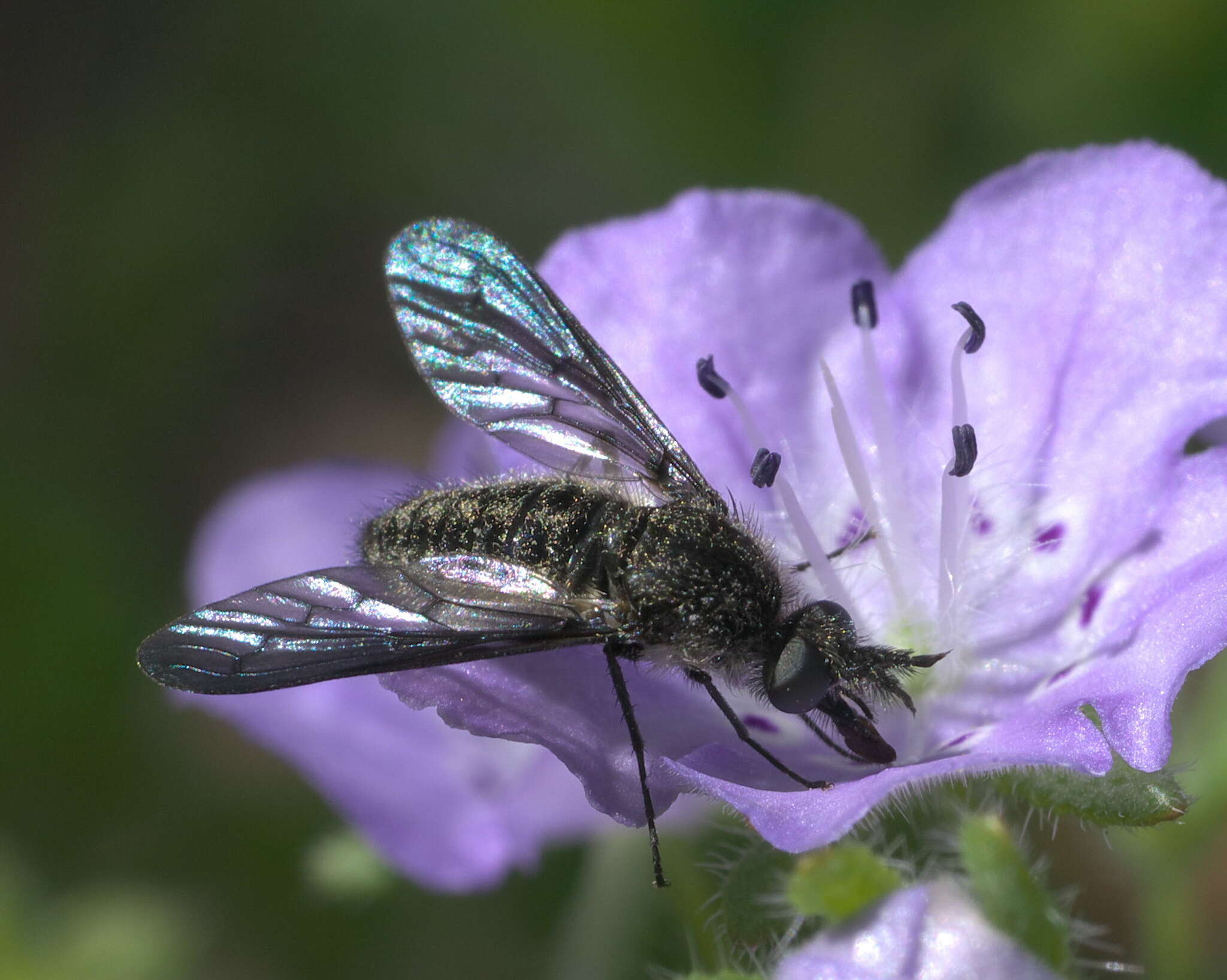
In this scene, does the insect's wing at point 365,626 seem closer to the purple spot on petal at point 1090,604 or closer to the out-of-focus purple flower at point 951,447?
the out-of-focus purple flower at point 951,447

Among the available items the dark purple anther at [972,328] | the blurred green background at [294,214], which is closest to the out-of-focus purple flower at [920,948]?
the dark purple anther at [972,328]

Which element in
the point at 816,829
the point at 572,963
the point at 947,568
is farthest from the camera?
the point at 572,963

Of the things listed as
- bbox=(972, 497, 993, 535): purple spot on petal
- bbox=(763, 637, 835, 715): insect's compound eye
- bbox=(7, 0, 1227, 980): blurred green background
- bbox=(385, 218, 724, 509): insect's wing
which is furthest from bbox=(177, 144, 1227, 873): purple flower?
bbox=(7, 0, 1227, 980): blurred green background

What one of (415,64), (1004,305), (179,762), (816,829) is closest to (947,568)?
(1004,305)

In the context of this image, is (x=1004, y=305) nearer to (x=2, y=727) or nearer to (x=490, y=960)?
(x=490, y=960)

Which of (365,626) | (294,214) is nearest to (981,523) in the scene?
(365,626)

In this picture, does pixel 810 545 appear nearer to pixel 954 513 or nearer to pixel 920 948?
pixel 954 513
